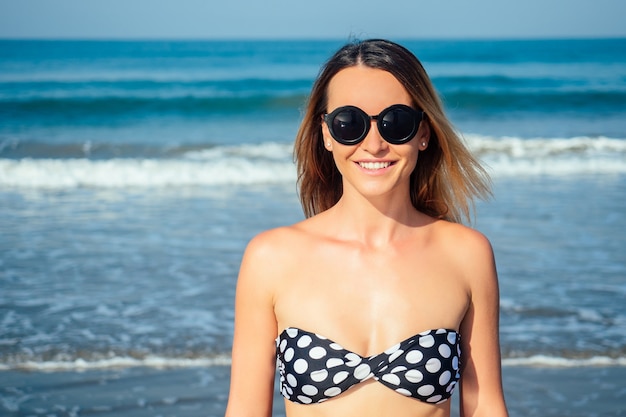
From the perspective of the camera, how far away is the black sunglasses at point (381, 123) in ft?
7.70

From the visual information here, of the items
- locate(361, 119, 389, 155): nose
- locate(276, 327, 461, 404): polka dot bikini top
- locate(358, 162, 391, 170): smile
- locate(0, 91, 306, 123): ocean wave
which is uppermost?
locate(0, 91, 306, 123): ocean wave

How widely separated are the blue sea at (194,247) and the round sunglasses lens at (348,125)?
2.76 m

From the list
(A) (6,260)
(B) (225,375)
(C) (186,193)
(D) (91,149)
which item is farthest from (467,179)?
(D) (91,149)

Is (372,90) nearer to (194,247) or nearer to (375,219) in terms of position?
(375,219)

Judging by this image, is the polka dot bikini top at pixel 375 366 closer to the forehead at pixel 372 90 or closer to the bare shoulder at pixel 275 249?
the bare shoulder at pixel 275 249

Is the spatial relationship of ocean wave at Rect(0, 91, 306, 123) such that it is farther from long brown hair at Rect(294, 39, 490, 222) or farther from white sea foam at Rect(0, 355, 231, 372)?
long brown hair at Rect(294, 39, 490, 222)

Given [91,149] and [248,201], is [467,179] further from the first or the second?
[91,149]

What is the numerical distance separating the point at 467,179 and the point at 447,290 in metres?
0.39

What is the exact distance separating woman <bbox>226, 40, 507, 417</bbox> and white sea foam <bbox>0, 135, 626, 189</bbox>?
31.9 ft

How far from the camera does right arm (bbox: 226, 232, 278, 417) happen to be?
2.39 meters

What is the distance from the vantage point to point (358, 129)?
237 centimetres

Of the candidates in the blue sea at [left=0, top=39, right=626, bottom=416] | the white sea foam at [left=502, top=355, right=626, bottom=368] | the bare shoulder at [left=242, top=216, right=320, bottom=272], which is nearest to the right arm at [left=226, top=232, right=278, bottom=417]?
the bare shoulder at [left=242, top=216, right=320, bottom=272]

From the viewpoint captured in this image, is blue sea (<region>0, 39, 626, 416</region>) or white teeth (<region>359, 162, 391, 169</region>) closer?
white teeth (<region>359, 162, 391, 169</region>)

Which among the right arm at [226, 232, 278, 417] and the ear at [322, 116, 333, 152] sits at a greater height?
the ear at [322, 116, 333, 152]
